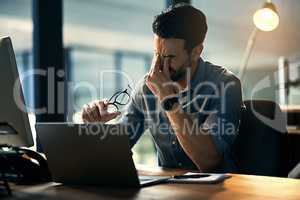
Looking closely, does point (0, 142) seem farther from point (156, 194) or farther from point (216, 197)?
point (216, 197)

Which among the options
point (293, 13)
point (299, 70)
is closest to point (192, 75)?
point (299, 70)

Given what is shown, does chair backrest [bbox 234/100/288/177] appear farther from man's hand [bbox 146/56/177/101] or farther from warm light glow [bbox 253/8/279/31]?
Answer: warm light glow [bbox 253/8/279/31]

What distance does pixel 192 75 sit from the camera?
1823 millimetres

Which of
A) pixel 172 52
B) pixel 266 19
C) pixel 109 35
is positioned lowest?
pixel 172 52

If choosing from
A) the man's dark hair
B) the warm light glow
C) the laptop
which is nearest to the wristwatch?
the man's dark hair

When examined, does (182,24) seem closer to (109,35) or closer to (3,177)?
(3,177)

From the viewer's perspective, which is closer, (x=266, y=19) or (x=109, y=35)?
(x=266, y=19)

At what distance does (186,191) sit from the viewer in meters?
1.14

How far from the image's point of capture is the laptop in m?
1.12

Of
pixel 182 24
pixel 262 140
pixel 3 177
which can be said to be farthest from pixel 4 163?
pixel 262 140

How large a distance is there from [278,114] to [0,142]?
1.08 meters

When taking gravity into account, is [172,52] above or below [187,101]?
above

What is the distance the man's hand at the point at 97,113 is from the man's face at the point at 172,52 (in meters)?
0.30

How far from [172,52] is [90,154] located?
2.33 feet
